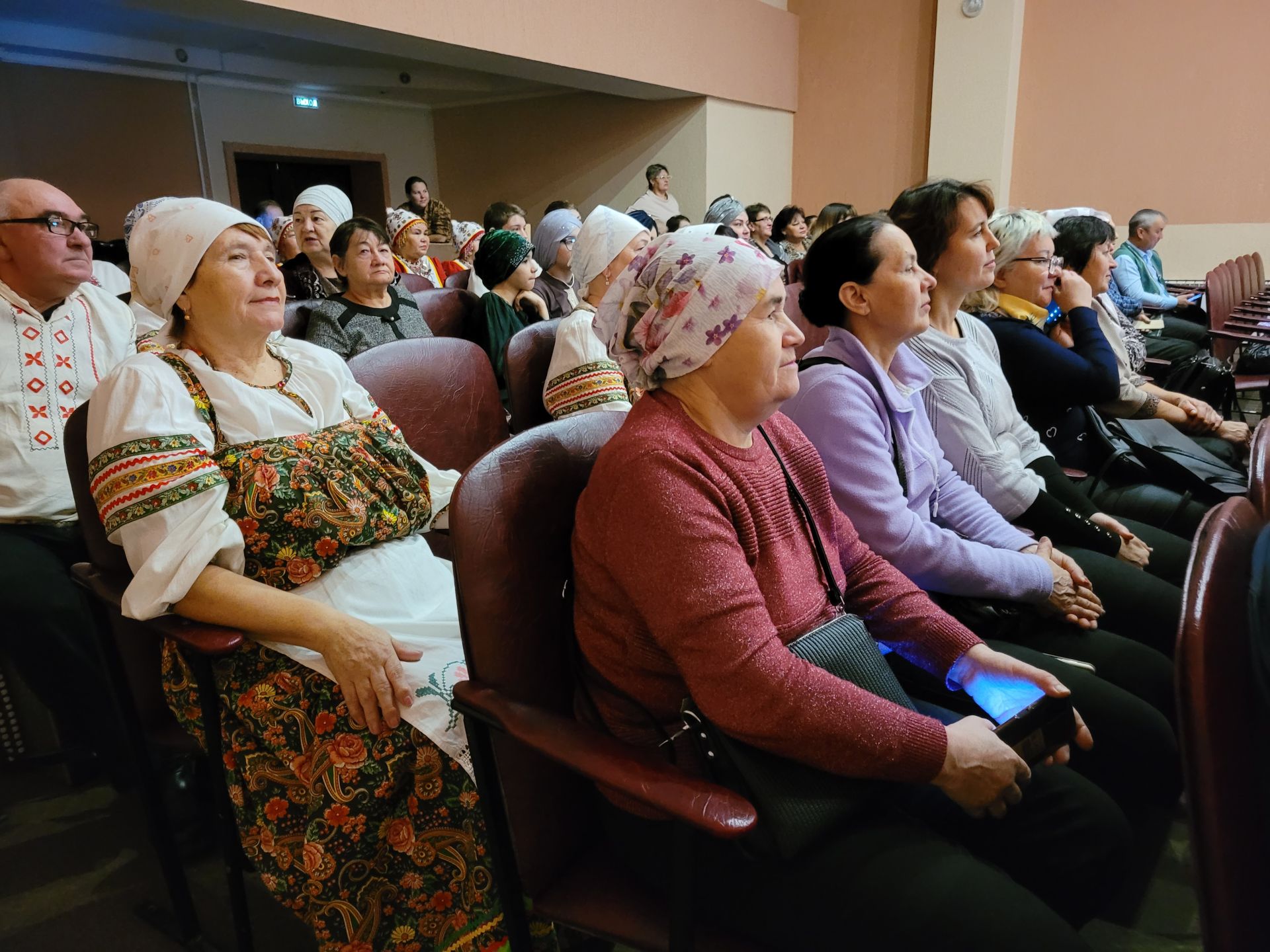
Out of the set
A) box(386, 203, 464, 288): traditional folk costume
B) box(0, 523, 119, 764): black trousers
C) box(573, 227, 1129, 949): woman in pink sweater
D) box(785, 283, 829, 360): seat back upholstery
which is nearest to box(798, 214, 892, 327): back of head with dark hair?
box(785, 283, 829, 360): seat back upholstery

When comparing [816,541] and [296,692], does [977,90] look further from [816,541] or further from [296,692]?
[296,692]

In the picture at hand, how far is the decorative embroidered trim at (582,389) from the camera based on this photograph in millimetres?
2098

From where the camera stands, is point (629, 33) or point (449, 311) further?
point (629, 33)

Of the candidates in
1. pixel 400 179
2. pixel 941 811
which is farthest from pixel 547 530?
pixel 400 179

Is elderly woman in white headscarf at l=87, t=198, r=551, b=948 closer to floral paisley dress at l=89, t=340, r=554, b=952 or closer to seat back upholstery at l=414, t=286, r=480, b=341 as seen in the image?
floral paisley dress at l=89, t=340, r=554, b=952

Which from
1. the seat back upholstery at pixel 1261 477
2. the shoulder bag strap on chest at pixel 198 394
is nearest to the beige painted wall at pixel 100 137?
the shoulder bag strap on chest at pixel 198 394

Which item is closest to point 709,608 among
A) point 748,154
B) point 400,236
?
point 400,236

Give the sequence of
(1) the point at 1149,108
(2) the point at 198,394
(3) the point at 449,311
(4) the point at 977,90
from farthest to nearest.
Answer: (4) the point at 977,90, (1) the point at 1149,108, (3) the point at 449,311, (2) the point at 198,394

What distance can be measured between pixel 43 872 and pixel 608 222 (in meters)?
2.06

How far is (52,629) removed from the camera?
66.6 inches

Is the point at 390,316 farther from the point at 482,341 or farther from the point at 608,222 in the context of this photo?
Answer: the point at 608,222

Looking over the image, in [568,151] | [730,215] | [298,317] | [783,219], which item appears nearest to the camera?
[298,317]

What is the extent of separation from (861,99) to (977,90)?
1.31m

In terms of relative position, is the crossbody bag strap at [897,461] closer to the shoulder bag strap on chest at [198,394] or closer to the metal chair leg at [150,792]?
the shoulder bag strap on chest at [198,394]
